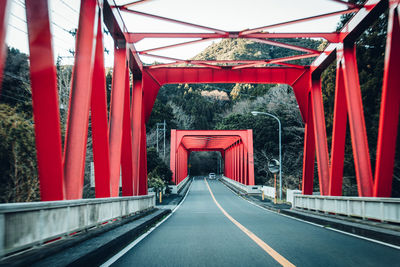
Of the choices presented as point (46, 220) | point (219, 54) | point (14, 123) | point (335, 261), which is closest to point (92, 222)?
point (46, 220)

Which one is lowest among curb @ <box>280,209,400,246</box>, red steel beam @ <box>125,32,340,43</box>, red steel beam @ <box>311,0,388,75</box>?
curb @ <box>280,209,400,246</box>

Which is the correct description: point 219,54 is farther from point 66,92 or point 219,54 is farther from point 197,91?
point 66,92

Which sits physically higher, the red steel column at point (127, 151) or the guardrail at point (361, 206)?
the red steel column at point (127, 151)

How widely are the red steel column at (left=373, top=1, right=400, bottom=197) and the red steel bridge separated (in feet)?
0.08

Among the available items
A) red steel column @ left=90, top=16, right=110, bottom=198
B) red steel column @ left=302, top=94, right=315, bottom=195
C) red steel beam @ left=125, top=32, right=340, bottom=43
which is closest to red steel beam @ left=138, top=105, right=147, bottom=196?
red steel beam @ left=125, top=32, right=340, bottom=43

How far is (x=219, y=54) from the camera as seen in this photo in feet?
383

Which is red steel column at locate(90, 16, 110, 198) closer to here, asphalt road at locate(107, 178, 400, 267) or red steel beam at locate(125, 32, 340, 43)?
asphalt road at locate(107, 178, 400, 267)

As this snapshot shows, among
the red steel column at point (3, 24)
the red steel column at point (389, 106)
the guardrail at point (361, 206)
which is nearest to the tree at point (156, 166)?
the guardrail at point (361, 206)

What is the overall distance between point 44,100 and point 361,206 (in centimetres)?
818

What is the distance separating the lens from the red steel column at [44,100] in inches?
239

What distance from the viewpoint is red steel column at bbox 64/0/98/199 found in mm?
7492

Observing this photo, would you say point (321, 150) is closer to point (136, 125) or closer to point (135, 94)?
point (136, 125)

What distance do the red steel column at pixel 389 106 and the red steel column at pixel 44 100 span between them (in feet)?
24.3

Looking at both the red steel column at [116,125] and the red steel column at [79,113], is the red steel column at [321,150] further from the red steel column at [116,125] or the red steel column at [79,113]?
the red steel column at [79,113]
